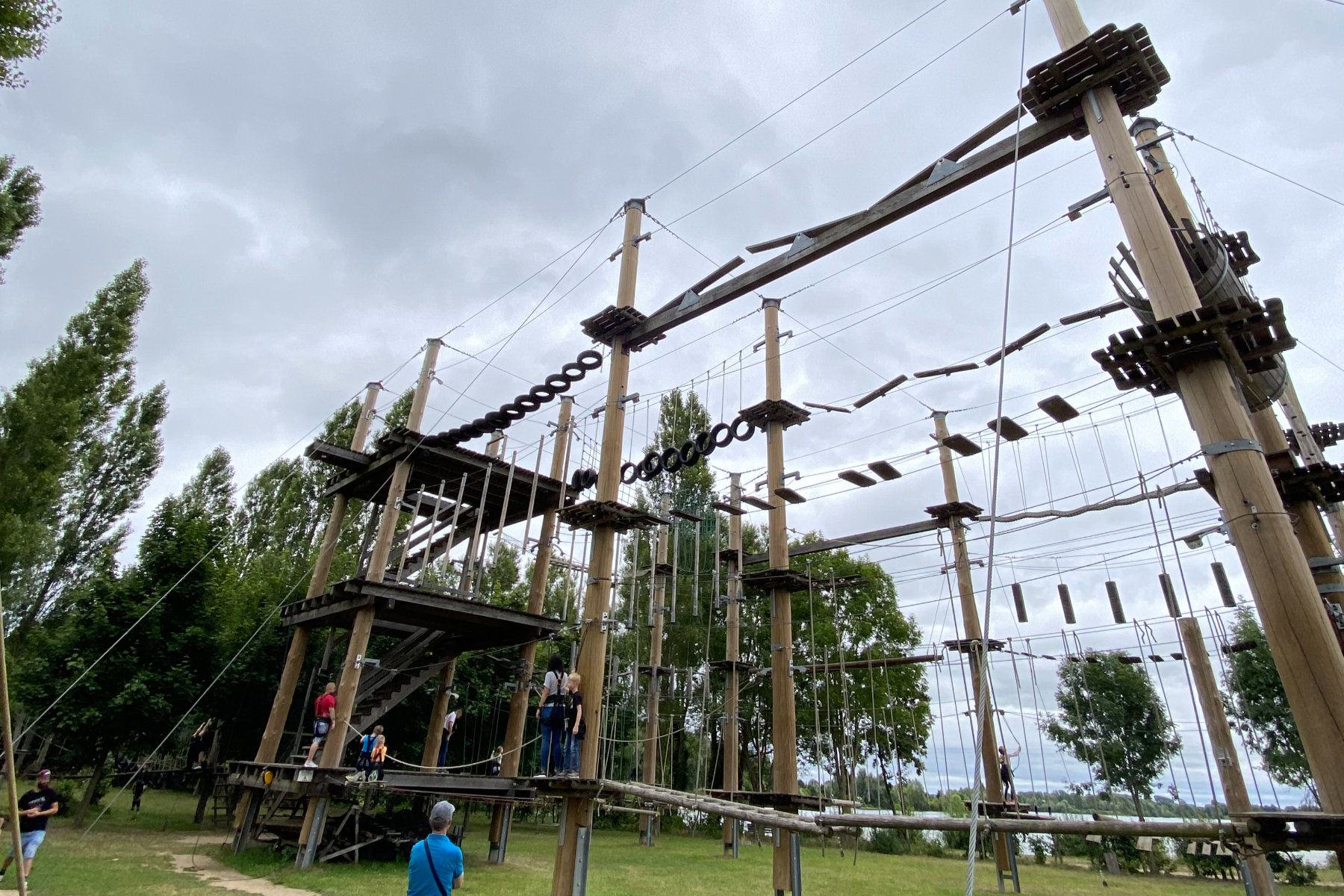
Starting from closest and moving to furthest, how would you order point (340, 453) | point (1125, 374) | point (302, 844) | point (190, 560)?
1. point (1125, 374)
2. point (302, 844)
3. point (340, 453)
4. point (190, 560)

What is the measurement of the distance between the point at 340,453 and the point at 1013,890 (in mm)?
14313

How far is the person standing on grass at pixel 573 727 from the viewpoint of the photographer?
7602mm

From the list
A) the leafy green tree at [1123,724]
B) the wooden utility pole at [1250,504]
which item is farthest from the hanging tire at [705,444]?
the leafy green tree at [1123,724]

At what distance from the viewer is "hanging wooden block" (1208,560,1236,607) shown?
8930mm

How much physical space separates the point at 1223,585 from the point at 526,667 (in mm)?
11054

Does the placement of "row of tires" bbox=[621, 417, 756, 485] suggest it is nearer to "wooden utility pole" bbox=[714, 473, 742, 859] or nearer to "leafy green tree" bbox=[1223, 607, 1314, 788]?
"wooden utility pole" bbox=[714, 473, 742, 859]

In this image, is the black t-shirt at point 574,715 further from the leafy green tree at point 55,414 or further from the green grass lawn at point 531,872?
the leafy green tree at point 55,414

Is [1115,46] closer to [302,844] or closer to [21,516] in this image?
[302,844]

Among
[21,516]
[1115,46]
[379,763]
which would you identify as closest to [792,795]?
[379,763]

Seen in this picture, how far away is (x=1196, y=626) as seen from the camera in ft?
21.5

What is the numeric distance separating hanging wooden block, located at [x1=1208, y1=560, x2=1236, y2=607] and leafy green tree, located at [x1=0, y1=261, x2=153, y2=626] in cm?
2178

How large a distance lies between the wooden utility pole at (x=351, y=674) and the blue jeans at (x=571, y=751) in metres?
5.21

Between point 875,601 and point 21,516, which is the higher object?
point 875,601

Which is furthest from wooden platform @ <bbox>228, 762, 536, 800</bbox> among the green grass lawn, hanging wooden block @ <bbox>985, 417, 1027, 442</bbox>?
hanging wooden block @ <bbox>985, 417, 1027, 442</bbox>
